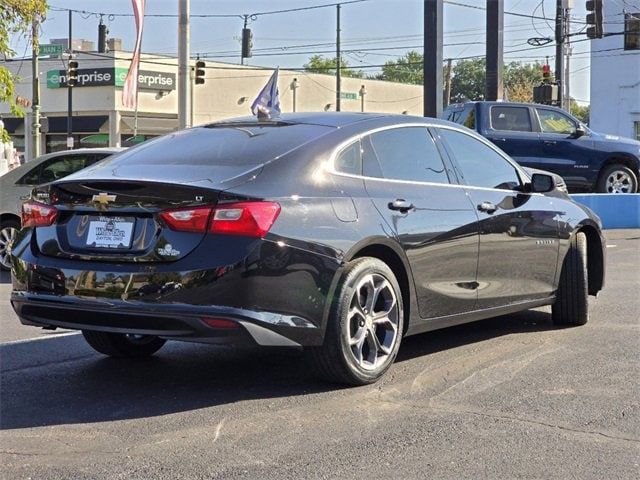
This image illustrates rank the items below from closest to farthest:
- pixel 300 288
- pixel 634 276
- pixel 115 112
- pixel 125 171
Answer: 1. pixel 300 288
2. pixel 125 171
3. pixel 634 276
4. pixel 115 112

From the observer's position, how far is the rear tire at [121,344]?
19.2 feet

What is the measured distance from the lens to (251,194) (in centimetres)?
469

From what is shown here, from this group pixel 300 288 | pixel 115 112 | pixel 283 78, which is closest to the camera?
pixel 300 288

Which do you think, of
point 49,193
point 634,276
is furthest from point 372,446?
point 634,276

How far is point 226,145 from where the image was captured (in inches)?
213

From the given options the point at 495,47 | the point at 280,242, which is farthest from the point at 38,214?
the point at 495,47

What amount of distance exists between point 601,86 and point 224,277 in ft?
146

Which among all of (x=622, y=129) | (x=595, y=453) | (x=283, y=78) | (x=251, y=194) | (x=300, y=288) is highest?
(x=283, y=78)

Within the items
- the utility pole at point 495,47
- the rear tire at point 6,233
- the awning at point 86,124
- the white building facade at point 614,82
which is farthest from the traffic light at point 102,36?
the rear tire at point 6,233

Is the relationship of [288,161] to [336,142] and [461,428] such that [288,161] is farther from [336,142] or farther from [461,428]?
[461,428]

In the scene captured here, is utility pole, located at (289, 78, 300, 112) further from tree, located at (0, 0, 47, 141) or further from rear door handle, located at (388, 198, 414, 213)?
rear door handle, located at (388, 198, 414, 213)

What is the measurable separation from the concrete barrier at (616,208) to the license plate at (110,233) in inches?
508

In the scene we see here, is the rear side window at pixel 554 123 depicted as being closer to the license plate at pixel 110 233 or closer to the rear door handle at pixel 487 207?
the rear door handle at pixel 487 207

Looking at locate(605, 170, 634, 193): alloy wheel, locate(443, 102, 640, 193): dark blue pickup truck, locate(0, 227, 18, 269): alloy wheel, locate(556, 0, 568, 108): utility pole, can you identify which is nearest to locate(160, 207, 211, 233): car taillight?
locate(0, 227, 18, 269): alloy wheel
